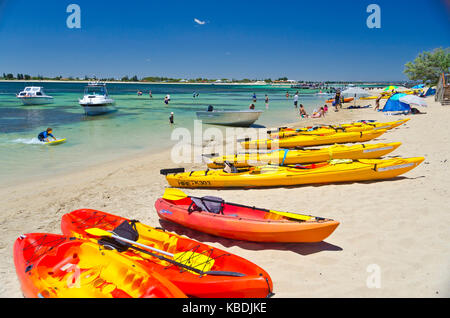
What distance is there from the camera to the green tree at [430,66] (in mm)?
31125

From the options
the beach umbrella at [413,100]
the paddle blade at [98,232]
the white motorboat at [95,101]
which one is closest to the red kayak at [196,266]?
the paddle blade at [98,232]

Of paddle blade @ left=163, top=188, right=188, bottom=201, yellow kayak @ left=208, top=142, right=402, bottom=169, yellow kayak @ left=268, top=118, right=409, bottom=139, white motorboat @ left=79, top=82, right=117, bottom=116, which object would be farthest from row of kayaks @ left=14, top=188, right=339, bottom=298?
white motorboat @ left=79, top=82, right=117, bottom=116

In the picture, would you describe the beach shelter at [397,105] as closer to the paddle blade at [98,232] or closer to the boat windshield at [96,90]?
the paddle blade at [98,232]

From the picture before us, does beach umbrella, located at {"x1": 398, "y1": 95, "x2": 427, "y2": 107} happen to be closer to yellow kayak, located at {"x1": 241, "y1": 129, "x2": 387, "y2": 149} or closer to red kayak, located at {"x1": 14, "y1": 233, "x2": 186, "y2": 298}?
yellow kayak, located at {"x1": 241, "y1": 129, "x2": 387, "y2": 149}

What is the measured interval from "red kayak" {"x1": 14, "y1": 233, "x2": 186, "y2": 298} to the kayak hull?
169 cm

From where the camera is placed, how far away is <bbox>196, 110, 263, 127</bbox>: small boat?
1811 centimetres

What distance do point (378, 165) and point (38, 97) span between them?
127 ft

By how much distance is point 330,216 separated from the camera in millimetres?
5684

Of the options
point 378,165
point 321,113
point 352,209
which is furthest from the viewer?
point 321,113

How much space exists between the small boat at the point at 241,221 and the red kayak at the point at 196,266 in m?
0.75

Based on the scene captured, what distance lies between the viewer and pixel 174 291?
321 centimetres

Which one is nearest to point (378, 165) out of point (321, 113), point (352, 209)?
point (352, 209)

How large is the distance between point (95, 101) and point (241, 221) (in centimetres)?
2369
